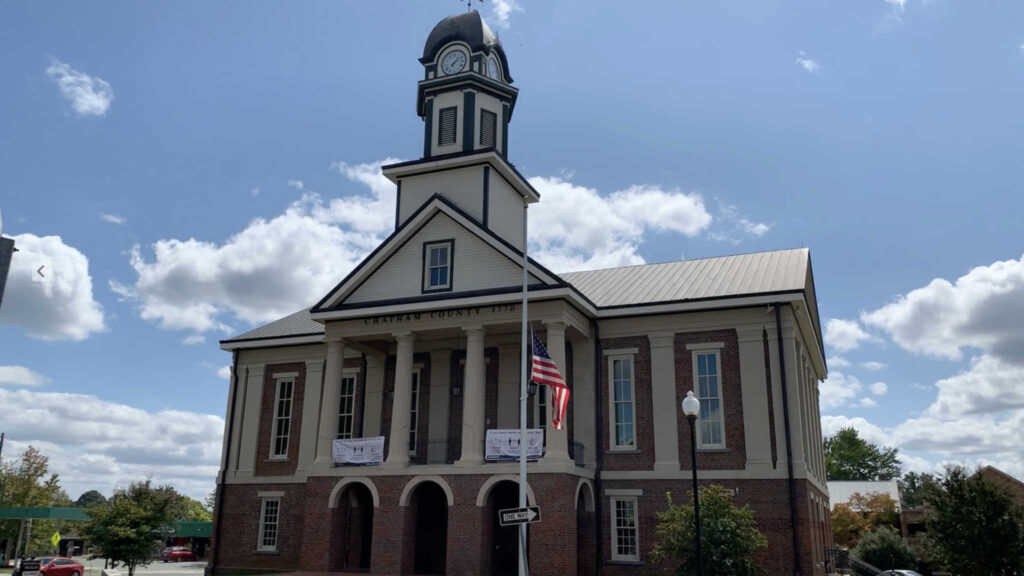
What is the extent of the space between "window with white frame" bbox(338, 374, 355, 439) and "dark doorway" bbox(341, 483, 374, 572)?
283 cm

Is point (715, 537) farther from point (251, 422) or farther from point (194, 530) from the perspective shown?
point (194, 530)

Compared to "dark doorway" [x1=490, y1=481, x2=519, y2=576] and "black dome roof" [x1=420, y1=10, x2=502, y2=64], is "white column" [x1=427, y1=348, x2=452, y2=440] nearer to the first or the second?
"dark doorway" [x1=490, y1=481, x2=519, y2=576]

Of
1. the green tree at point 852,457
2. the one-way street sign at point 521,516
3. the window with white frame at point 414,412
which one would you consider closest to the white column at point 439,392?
the window with white frame at point 414,412

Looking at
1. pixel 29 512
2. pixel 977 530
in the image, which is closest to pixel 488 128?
pixel 977 530

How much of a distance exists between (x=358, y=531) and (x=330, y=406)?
5.25m

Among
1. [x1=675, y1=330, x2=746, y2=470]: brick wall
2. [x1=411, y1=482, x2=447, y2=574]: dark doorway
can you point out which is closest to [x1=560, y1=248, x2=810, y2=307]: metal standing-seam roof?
[x1=675, y1=330, x2=746, y2=470]: brick wall

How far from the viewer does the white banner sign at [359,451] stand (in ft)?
92.0

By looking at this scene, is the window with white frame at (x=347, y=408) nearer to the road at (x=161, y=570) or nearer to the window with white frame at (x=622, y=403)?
the window with white frame at (x=622, y=403)

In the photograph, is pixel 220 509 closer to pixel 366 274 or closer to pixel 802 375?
pixel 366 274

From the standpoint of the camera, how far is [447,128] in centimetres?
3459

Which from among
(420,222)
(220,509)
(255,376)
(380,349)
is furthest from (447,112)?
(220,509)

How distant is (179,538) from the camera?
78562mm

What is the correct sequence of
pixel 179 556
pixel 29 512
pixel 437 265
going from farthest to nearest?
1. pixel 179 556
2. pixel 29 512
3. pixel 437 265

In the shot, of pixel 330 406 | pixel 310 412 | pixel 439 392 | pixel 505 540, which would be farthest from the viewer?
pixel 310 412
